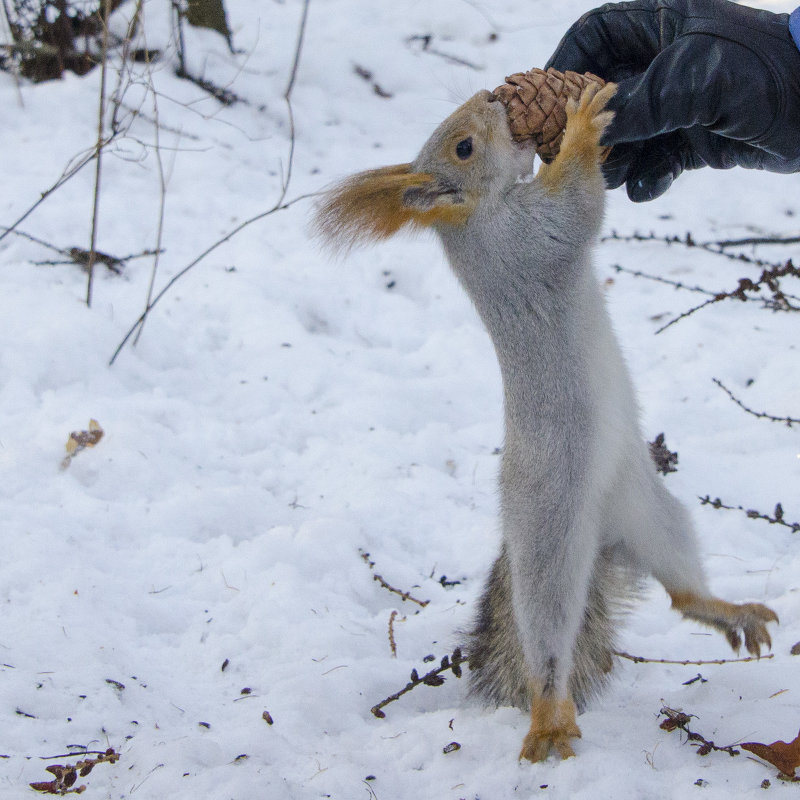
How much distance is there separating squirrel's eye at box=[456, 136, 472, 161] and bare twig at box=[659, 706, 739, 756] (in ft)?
4.82

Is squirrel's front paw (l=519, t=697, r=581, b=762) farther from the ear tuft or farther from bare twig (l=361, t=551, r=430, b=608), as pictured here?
the ear tuft

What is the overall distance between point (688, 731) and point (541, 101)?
1.54m

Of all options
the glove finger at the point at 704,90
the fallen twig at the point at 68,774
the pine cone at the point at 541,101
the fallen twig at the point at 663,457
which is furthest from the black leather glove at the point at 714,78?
the fallen twig at the point at 68,774

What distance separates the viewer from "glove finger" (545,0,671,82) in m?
2.43

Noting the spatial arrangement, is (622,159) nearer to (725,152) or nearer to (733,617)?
(725,152)

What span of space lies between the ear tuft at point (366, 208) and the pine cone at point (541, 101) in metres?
0.28

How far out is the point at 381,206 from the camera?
2277 millimetres

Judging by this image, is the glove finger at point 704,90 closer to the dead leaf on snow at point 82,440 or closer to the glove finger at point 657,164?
the glove finger at point 657,164

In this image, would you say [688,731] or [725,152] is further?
[725,152]

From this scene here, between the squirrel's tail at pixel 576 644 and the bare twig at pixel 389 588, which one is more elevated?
the squirrel's tail at pixel 576 644

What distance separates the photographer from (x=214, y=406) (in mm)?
3510

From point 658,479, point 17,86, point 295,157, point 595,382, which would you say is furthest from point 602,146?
point 17,86

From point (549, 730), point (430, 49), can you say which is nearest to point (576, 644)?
point (549, 730)

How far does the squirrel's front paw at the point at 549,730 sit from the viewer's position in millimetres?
2035
